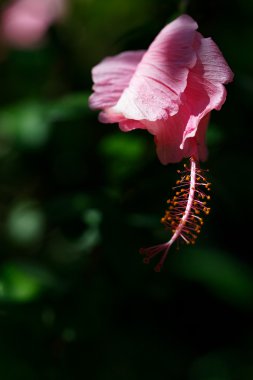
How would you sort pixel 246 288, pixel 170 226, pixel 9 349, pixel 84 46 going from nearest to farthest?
pixel 170 226 → pixel 9 349 → pixel 246 288 → pixel 84 46

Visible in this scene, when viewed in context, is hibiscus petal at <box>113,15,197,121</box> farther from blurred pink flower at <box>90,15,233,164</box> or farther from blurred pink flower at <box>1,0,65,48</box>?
blurred pink flower at <box>1,0,65,48</box>

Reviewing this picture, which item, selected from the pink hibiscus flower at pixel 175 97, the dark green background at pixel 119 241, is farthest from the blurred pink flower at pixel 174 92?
the dark green background at pixel 119 241

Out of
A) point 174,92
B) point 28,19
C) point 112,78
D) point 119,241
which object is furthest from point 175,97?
point 28,19

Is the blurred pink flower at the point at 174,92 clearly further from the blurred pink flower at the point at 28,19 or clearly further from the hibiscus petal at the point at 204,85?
the blurred pink flower at the point at 28,19

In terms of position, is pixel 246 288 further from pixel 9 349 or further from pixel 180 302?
pixel 9 349

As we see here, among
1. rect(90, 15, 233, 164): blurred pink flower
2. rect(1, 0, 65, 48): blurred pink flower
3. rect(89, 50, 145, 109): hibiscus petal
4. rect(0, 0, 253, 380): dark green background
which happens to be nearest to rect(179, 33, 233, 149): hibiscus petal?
rect(90, 15, 233, 164): blurred pink flower

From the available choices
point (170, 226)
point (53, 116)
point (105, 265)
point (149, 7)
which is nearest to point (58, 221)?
point (105, 265)

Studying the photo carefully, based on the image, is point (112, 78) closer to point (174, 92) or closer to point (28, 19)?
point (174, 92)
